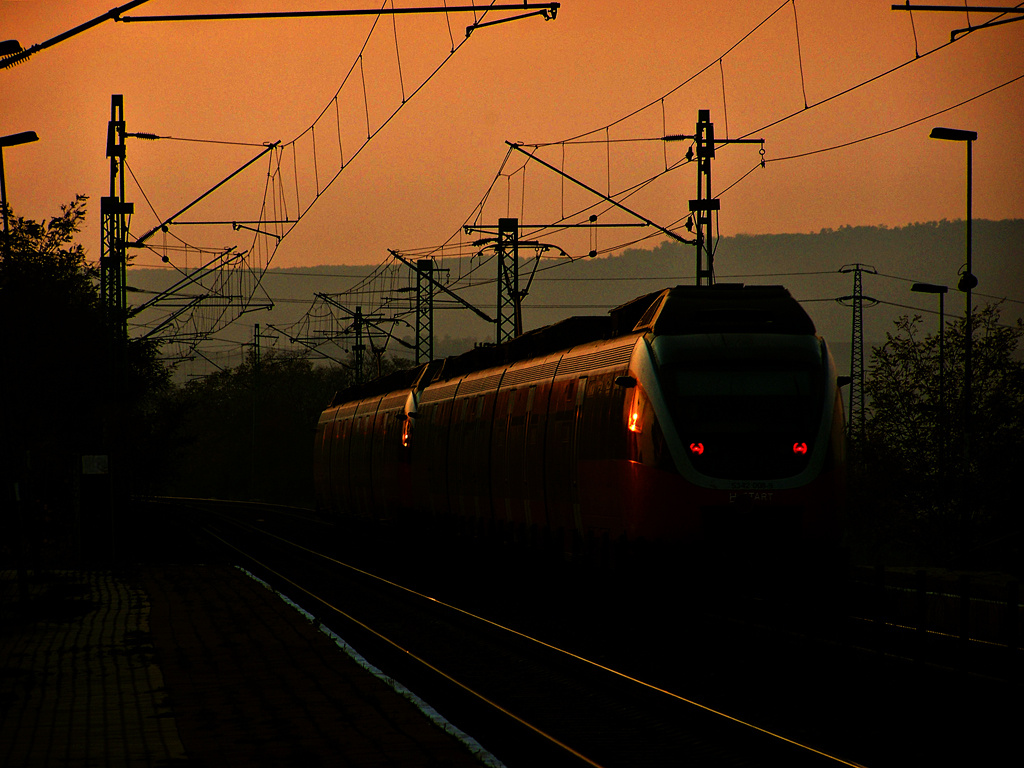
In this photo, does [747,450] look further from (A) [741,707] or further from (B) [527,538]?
(B) [527,538]

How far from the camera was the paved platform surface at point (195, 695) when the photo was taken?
9023mm

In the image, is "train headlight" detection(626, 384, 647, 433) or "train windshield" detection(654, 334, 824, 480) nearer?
"train windshield" detection(654, 334, 824, 480)

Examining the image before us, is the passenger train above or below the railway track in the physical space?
above

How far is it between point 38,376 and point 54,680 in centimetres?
2392

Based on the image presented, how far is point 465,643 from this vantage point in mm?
15688

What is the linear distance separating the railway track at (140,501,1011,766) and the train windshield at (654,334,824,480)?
1930mm

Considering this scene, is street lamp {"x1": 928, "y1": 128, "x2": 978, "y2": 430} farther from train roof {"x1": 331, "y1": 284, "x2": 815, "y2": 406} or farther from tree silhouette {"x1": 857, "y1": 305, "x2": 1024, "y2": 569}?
train roof {"x1": 331, "y1": 284, "x2": 815, "y2": 406}

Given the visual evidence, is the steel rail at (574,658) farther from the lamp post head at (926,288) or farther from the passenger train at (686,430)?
the lamp post head at (926,288)

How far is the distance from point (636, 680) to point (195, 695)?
3.87 m

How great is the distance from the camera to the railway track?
30.7 feet

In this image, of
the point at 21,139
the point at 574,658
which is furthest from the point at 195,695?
the point at 21,139

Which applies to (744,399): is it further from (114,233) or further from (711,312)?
(114,233)

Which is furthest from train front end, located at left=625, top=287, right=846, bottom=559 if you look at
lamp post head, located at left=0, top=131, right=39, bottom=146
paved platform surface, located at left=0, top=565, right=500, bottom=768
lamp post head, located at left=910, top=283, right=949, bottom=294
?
lamp post head, located at left=910, top=283, right=949, bottom=294

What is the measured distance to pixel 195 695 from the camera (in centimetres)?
1159
